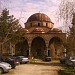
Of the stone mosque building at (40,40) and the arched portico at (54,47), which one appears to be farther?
the arched portico at (54,47)

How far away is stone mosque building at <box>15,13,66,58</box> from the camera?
66.2m

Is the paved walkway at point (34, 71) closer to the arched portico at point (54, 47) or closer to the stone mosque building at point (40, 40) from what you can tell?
the stone mosque building at point (40, 40)

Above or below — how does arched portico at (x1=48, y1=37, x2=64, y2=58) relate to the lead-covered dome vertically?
below

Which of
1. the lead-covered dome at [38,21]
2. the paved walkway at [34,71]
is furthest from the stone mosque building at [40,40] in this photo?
the paved walkway at [34,71]

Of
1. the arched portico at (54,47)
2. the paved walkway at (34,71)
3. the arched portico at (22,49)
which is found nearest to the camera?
the paved walkway at (34,71)

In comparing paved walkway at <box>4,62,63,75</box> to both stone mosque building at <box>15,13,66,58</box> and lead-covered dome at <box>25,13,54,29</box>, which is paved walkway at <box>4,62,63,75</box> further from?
lead-covered dome at <box>25,13,54,29</box>

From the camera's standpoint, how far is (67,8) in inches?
824

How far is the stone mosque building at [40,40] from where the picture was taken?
217ft

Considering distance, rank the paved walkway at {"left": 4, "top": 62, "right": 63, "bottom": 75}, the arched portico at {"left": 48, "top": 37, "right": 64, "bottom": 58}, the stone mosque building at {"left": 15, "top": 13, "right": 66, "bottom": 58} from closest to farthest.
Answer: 1. the paved walkway at {"left": 4, "top": 62, "right": 63, "bottom": 75}
2. the stone mosque building at {"left": 15, "top": 13, "right": 66, "bottom": 58}
3. the arched portico at {"left": 48, "top": 37, "right": 64, "bottom": 58}

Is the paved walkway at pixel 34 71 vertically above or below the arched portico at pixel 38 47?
below

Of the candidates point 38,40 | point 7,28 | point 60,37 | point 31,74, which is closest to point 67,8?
point 31,74

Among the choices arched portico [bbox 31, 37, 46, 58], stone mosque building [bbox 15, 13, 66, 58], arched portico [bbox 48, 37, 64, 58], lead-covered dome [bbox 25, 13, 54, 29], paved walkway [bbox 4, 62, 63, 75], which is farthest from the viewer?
lead-covered dome [bbox 25, 13, 54, 29]

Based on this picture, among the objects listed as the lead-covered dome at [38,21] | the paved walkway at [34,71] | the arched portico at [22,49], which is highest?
the lead-covered dome at [38,21]

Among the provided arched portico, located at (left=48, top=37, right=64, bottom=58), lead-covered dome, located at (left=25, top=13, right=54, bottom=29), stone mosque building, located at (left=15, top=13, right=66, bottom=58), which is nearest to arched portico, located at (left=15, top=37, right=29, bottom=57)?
stone mosque building, located at (left=15, top=13, right=66, bottom=58)
